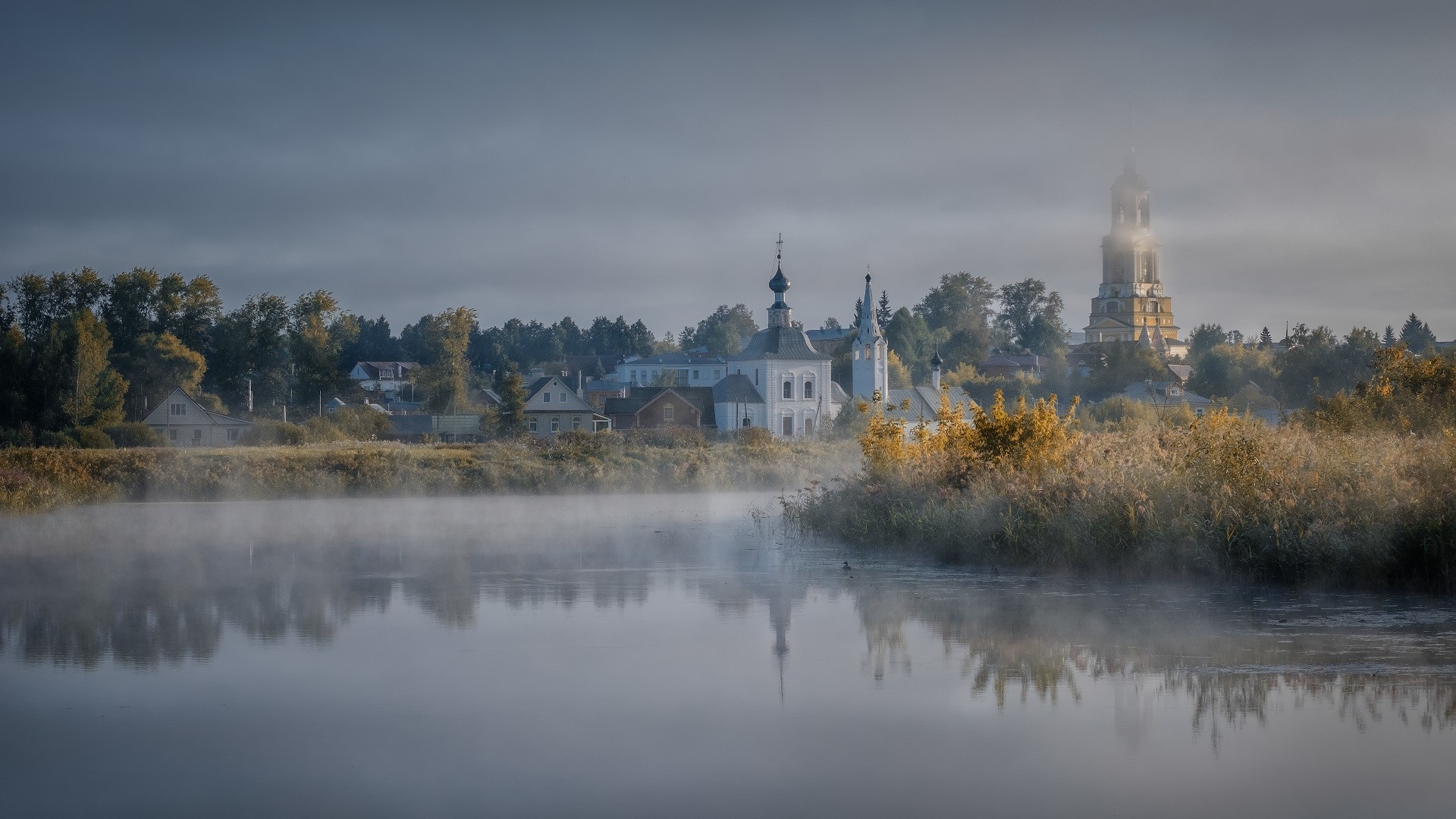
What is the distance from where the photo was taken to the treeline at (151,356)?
71.2 m

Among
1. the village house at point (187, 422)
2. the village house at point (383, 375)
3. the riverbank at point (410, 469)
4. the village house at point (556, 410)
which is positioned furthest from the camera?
the village house at point (383, 375)

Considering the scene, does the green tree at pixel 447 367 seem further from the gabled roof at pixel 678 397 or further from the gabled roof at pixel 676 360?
the gabled roof at pixel 676 360

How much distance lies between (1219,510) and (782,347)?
267ft

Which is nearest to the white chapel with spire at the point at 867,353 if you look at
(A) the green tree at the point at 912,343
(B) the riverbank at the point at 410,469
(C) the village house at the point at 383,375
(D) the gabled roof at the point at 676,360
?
(A) the green tree at the point at 912,343

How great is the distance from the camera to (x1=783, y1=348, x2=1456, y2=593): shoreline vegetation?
1653 cm

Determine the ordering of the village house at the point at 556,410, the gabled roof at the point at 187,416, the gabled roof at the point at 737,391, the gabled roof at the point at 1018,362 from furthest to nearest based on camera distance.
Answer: the gabled roof at the point at 1018,362 → the gabled roof at the point at 737,391 → the village house at the point at 556,410 → the gabled roof at the point at 187,416

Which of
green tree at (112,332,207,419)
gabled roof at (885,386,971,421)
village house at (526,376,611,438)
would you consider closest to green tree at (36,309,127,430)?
green tree at (112,332,207,419)

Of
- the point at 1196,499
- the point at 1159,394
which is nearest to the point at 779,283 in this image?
the point at 1159,394

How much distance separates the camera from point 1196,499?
18.2 meters

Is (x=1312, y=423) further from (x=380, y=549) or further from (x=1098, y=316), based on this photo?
(x=1098, y=316)

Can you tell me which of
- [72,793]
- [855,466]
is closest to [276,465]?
[855,466]

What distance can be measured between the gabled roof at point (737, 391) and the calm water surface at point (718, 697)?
77.3 metres

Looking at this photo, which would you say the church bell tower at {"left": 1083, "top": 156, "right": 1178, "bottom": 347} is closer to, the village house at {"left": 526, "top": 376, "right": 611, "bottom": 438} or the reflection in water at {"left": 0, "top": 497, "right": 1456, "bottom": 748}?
the village house at {"left": 526, "top": 376, "right": 611, "bottom": 438}

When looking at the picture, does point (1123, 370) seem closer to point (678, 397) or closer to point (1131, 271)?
point (678, 397)
